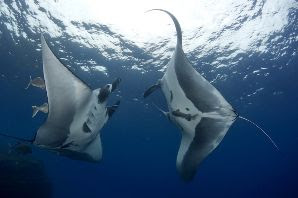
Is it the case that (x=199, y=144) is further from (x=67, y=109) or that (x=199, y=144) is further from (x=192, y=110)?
(x=67, y=109)

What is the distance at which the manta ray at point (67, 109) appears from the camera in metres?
4.15

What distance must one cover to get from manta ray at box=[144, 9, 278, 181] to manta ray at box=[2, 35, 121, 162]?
125cm

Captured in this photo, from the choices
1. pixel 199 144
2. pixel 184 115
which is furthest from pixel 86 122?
pixel 199 144

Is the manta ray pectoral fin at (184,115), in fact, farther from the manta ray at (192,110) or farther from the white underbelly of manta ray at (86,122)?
the white underbelly of manta ray at (86,122)

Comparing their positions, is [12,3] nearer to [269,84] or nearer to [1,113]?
[269,84]

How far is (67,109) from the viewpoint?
177 inches

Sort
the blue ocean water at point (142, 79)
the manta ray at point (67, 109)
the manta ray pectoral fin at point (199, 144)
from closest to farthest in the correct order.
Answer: the manta ray at point (67, 109) → the manta ray pectoral fin at point (199, 144) → the blue ocean water at point (142, 79)

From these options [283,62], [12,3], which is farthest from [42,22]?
[283,62]

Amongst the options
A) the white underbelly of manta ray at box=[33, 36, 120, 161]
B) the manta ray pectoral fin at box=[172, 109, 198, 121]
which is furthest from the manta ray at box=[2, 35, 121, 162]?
the manta ray pectoral fin at box=[172, 109, 198, 121]

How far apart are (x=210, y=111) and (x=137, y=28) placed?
35.4ft

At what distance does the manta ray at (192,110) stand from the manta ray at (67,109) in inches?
49.2

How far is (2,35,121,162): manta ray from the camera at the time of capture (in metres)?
4.15

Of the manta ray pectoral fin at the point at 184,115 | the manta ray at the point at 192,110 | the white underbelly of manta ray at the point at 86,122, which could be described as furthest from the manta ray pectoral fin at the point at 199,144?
the white underbelly of manta ray at the point at 86,122

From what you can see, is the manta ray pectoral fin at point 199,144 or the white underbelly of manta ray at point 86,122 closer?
the manta ray pectoral fin at point 199,144
